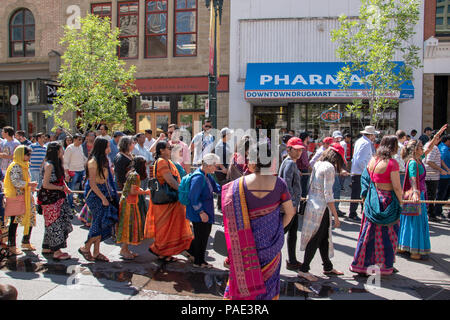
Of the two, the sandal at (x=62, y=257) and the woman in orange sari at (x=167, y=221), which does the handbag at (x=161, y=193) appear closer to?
the woman in orange sari at (x=167, y=221)

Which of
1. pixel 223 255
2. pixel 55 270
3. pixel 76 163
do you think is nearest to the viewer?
pixel 55 270

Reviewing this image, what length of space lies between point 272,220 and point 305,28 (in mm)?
13932

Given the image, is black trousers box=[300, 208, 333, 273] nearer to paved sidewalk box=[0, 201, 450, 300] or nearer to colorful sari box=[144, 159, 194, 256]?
paved sidewalk box=[0, 201, 450, 300]

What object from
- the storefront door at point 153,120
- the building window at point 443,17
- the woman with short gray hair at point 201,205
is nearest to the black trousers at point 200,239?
the woman with short gray hair at point 201,205

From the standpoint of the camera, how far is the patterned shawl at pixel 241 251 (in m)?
3.20

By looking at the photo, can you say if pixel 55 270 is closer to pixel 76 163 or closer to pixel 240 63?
pixel 76 163

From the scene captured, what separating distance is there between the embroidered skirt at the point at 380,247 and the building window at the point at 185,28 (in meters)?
13.5

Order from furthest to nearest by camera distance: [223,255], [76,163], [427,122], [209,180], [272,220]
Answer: [427,122], [76,163], [223,255], [209,180], [272,220]

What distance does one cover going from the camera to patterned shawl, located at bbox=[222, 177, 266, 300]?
3201 millimetres

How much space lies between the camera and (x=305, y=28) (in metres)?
15.5

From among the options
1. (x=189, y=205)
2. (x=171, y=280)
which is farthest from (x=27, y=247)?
(x=189, y=205)

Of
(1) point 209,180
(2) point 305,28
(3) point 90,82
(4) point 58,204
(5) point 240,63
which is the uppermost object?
(2) point 305,28

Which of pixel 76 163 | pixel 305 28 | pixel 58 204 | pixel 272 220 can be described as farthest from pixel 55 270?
pixel 305 28

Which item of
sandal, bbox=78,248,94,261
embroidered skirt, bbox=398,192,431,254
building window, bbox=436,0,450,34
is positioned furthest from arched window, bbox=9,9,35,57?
embroidered skirt, bbox=398,192,431,254
